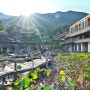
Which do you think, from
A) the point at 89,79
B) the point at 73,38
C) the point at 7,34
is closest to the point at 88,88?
the point at 89,79

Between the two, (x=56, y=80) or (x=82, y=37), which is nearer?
(x=56, y=80)

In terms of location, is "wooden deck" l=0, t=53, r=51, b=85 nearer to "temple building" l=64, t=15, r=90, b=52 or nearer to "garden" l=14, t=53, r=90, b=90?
"garden" l=14, t=53, r=90, b=90

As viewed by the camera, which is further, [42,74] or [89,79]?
[42,74]

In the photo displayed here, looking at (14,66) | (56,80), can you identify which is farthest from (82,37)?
(56,80)

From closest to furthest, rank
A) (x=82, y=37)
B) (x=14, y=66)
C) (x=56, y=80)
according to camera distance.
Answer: (x=56, y=80)
(x=14, y=66)
(x=82, y=37)

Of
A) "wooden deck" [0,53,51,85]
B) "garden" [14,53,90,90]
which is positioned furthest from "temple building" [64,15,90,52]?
"garden" [14,53,90,90]

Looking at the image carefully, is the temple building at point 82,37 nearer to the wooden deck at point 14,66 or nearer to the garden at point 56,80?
the wooden deck at point 14,66

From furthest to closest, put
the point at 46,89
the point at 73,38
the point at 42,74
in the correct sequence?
the point at 73,38
the point at 42,74
the point at 46,89

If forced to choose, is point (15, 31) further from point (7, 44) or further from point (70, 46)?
point (7, 44)

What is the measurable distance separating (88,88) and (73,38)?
2346 inches

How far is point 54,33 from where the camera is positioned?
9750 cm

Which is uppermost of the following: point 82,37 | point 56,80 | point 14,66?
point 82,37

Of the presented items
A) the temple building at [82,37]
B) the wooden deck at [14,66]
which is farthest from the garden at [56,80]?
the temple building at [82,37]

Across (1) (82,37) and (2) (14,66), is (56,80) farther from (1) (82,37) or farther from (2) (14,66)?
(1) (82,37)
